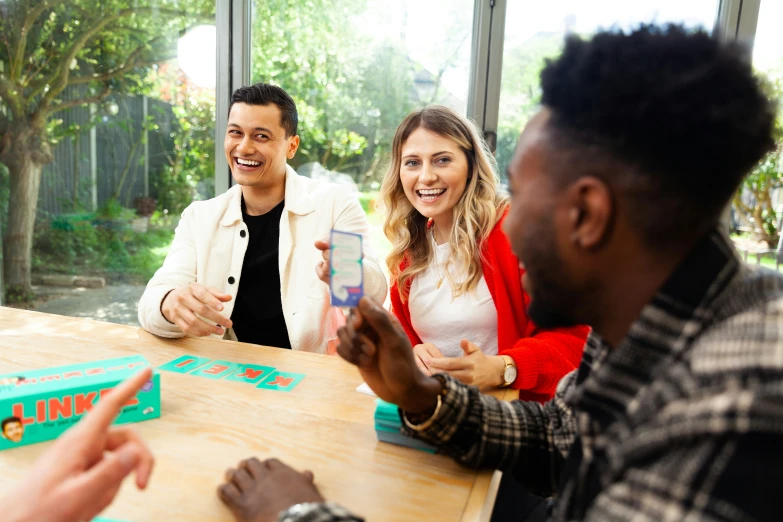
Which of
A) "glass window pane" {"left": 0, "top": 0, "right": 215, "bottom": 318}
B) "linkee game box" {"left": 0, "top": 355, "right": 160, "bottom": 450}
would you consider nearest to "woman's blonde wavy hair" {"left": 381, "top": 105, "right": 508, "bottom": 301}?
"linkee game box" {"left": 0, "top": 355, "right": 160, "bottom": 450}

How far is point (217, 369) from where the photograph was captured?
151 cm

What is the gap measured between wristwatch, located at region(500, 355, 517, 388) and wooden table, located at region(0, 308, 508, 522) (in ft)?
1.25

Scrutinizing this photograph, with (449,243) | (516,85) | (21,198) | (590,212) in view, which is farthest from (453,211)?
(21,198)

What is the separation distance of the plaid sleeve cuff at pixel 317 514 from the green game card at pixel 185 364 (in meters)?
0.81

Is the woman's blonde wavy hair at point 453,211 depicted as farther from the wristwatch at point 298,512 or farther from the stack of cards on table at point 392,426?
the wristwatch at point 298,512

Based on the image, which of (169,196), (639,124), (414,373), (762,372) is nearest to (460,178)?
(414,373)

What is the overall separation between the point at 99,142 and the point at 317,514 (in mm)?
3480

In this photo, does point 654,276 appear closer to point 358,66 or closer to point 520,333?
point 520,333

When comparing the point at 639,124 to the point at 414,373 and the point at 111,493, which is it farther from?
the point at 111,493

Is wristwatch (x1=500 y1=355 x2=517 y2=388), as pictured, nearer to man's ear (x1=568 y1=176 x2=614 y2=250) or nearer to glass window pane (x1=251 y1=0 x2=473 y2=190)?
man's ear (x1=568 y1=176 x2=614 y2=250)

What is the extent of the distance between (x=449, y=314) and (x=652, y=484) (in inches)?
57.7

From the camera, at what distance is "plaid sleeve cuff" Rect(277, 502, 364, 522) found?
766 millimetres

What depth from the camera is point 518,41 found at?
3.00 meters

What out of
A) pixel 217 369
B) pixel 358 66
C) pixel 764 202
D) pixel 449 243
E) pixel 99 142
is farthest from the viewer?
pixel 99 142
